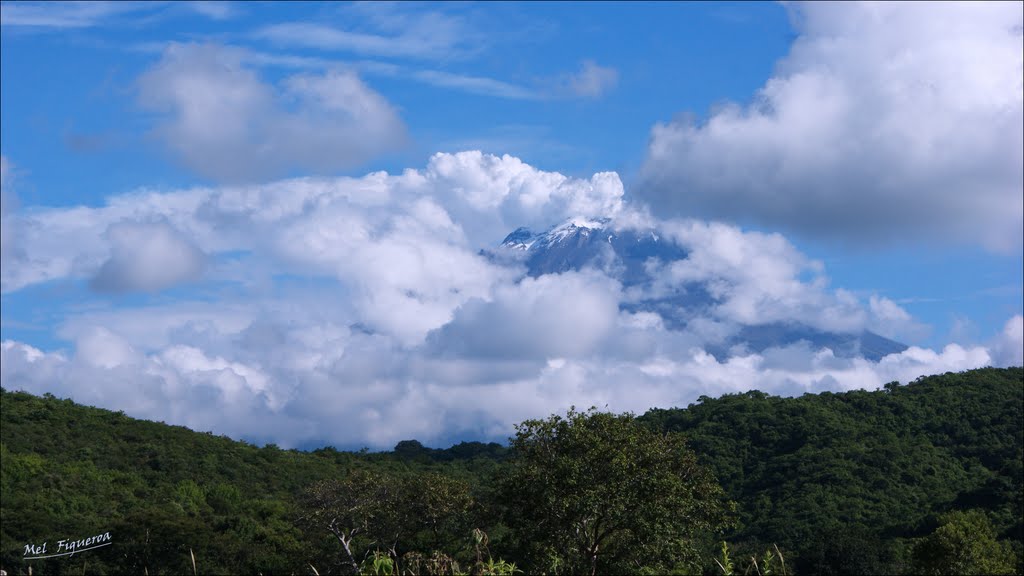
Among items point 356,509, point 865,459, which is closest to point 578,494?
point 356,509

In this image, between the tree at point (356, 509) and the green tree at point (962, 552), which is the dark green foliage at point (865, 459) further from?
the tree at point (356, 509)

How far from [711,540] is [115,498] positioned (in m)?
34.7

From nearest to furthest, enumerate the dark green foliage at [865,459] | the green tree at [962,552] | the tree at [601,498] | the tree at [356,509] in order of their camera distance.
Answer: the tree at [601,498]
the tree at [356,509]
the green tree at [962,552]
the dark green foliage at [865,459]

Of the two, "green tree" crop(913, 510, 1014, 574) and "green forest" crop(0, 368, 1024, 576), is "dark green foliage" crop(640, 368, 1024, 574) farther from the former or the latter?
"green tree" crop(913, 510, 1014, 574)

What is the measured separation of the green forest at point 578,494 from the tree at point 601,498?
61 millimetres

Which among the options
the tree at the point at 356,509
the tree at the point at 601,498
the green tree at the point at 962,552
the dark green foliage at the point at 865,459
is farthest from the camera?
the dark green foliage at the point at 865,459

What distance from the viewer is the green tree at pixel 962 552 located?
4009cm

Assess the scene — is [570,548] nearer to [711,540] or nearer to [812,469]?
[711,540]

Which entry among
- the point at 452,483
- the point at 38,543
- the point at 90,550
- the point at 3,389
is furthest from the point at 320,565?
the point at 3,389

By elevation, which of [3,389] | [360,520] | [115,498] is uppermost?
[3,389]

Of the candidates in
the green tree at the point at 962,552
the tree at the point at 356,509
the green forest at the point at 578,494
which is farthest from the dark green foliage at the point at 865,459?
the tree at the point at 356,509

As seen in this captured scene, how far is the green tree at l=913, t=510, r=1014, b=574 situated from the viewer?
4009cm

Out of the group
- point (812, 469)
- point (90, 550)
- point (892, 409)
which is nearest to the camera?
point (90, 550)

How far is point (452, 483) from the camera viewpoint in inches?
1526
